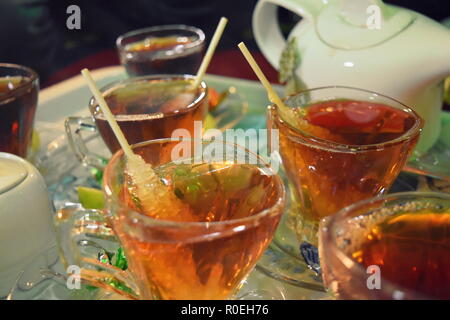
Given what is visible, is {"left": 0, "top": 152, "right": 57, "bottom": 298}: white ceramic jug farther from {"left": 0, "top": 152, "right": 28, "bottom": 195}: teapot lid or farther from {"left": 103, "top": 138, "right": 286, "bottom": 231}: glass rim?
{"left": 103, "top": 138, "right": 286, "bottom": 231}: glass rim

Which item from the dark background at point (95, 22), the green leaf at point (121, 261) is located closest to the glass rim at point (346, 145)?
the green leaf at point (121, 261)

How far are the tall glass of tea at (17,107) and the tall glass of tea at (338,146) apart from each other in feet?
1.28

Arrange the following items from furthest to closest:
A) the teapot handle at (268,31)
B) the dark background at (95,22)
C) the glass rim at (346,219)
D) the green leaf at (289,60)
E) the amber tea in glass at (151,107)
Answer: the dark background at (95,22) < the teapot handle at (268,31) < the green leaf at (289,60) < the amber tea in glass at (151,107) < the glass rim at (346,219)

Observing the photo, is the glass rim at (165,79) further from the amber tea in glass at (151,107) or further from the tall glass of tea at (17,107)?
the tall glass of tea at (17,107)

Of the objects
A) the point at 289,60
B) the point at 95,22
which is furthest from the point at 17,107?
the point at 95,22

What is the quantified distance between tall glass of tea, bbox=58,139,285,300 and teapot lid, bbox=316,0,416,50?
13.5 inches

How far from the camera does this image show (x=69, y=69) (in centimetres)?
140

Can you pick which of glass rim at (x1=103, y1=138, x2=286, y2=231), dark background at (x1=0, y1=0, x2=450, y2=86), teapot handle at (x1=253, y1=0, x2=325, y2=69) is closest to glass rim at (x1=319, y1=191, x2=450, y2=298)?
glass rim at (x1=103, y1=138, x2=286, y2=231)

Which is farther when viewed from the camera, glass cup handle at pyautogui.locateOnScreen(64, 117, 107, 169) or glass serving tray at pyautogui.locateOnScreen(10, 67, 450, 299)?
glass cup handle at pyautogui.locateOnScreen(64, 117, 107, 169)

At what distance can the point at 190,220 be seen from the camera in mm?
558

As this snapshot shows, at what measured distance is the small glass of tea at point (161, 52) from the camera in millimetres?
1098

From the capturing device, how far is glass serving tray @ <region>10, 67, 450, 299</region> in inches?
24.5

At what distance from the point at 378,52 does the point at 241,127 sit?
31 cm

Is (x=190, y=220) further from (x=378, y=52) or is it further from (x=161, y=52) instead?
(x=161, y=52)
